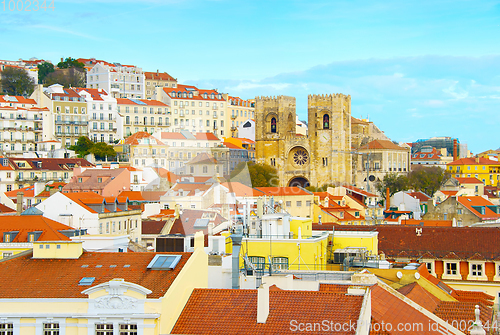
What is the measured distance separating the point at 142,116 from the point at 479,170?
5099 cm

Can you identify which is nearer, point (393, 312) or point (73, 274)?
point (393, 312)

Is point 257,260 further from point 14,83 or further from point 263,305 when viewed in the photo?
point 14,83

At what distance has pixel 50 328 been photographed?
498 inches

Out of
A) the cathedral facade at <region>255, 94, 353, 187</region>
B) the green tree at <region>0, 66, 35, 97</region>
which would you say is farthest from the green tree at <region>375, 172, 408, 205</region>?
the green tree at <region>0, 66, 35, 97</region>

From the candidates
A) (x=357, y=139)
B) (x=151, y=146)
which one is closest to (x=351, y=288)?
(x=151, y=146)

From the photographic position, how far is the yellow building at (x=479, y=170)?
10536 centimetres

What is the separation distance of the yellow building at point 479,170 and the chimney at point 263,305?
97.8 m

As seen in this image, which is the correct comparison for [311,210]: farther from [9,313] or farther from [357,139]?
[357,139]

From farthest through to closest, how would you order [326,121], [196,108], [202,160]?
[196,108]
[326,121]
[202,160]

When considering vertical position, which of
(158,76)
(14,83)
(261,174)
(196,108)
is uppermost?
(158,76)

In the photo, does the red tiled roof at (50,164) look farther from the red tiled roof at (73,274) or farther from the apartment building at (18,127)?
the red tiled roof at (73,274)

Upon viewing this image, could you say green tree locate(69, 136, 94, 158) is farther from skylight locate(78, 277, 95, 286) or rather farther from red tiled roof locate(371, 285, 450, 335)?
red tiled roof locate(371, 285, 450, 335)

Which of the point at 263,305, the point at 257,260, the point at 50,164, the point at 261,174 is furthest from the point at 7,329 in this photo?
the point at 261,174

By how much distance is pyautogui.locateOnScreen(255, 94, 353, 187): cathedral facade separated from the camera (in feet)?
314
